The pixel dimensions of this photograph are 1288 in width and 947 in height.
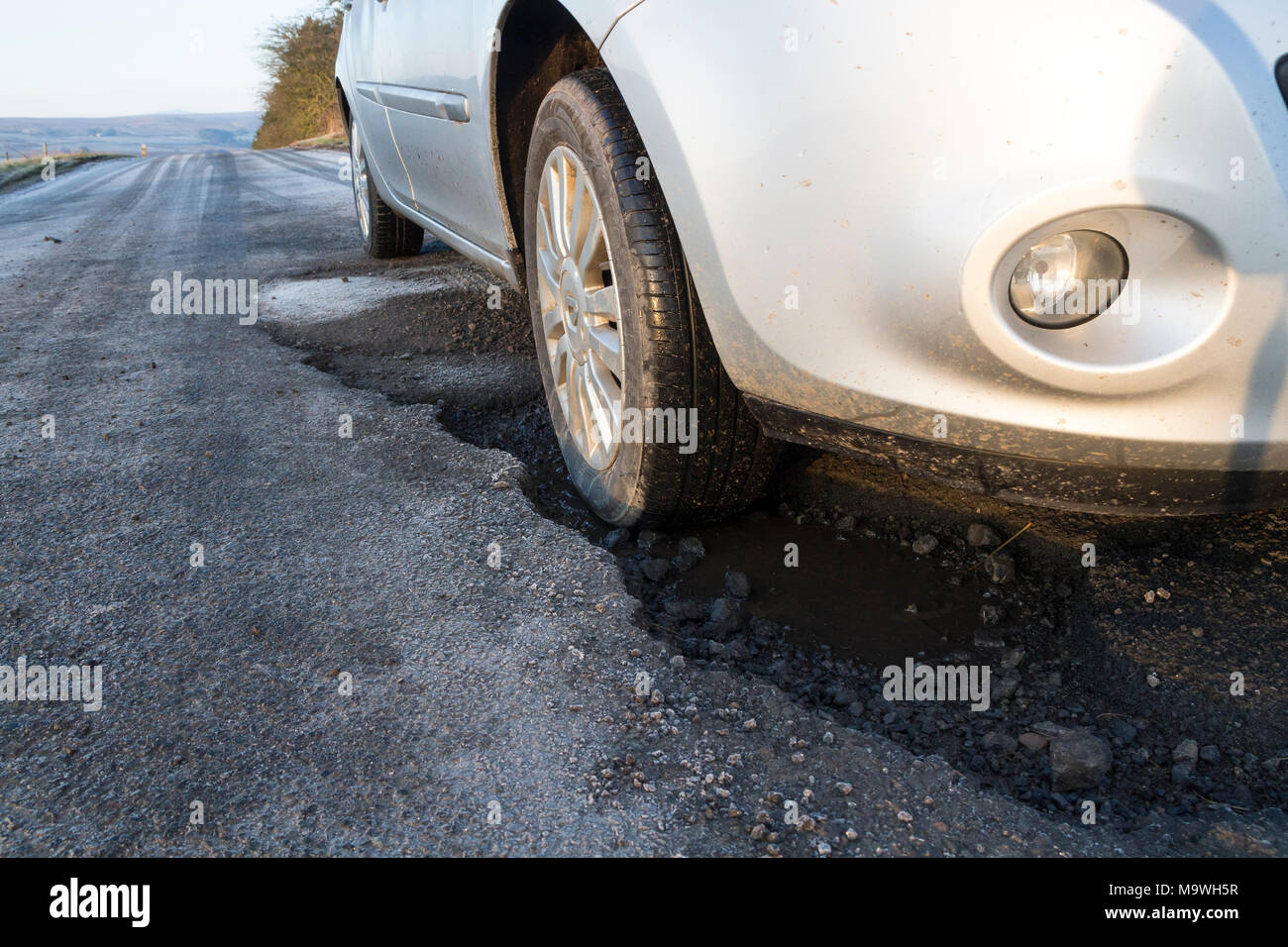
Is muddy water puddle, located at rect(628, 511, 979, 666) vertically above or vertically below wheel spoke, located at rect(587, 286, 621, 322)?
below

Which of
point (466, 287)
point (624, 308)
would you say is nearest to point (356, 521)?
point (624, 308)

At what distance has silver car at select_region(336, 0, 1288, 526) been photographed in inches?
46.0

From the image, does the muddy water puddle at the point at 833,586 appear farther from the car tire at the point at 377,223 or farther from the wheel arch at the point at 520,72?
the car tire at the point at 377,223

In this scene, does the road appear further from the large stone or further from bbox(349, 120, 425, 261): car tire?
bbox(349, 120, 425, 261): car tire

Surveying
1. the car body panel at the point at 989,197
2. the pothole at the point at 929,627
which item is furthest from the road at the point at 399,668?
the car body panel at the point at 989,197

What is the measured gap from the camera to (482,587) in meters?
1.87

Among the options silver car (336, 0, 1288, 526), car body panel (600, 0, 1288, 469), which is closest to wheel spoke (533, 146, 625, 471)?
silver car (336, 0, 1288, 526)

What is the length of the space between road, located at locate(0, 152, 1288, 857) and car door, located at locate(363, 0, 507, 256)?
2.04ft

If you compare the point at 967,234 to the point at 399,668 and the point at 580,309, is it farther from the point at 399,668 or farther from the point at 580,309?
the point at 399,668

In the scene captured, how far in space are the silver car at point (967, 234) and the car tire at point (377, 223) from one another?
11.4ft

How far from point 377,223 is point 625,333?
366cm

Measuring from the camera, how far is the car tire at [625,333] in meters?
1.74
